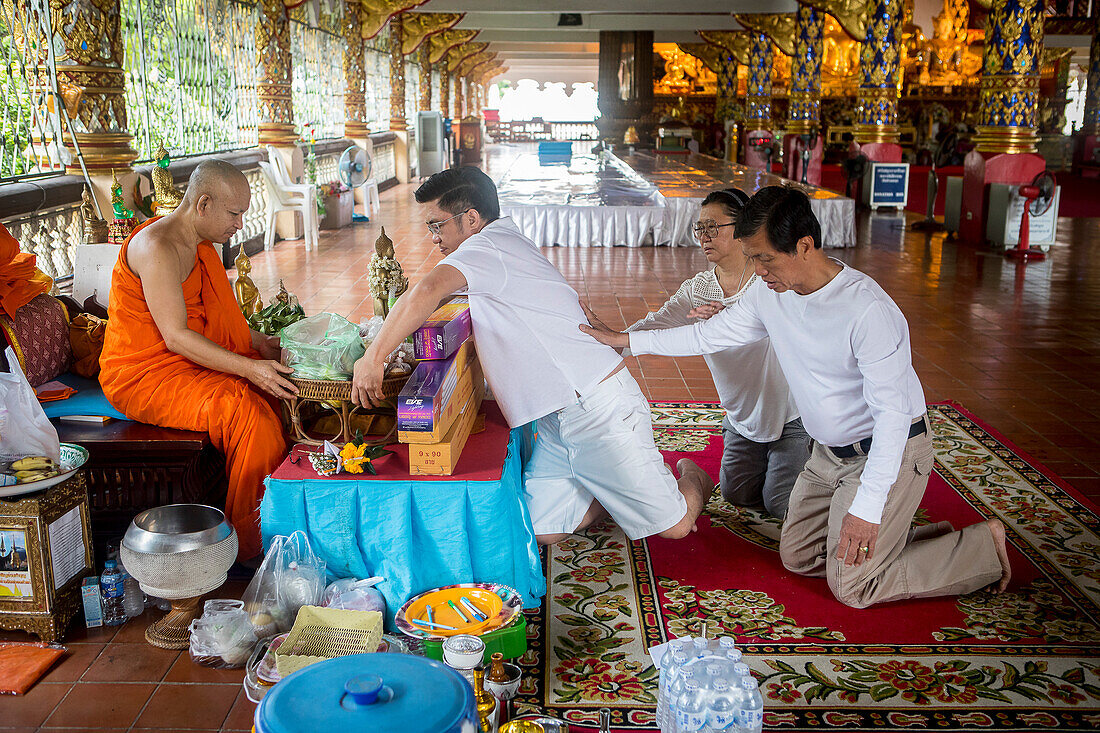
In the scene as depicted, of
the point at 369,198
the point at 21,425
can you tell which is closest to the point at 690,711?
the point at 21,425

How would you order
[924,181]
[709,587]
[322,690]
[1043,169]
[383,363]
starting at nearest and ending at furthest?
[322,690] → [383,363] → [709,587] → [1043,169] → [924,181]

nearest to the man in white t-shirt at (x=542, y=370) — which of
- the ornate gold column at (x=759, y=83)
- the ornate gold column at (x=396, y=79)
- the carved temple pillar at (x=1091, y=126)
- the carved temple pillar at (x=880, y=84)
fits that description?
the carved temple pillar at (x=880, y=84)

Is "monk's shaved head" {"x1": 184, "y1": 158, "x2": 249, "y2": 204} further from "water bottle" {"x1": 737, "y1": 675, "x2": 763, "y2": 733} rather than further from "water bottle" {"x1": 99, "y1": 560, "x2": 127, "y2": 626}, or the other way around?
"water bottle" {"x1": 737, "y1": 675, "x2": 763, "y2": 733}

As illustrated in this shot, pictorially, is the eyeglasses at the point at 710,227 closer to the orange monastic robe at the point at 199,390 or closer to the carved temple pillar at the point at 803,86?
the orange monastic robe at the point at 199,390

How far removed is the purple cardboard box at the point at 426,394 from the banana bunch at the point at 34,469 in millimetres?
965

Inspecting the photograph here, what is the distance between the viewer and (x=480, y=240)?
252 cm

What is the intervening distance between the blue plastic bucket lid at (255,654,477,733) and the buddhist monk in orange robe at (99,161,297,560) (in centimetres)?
131

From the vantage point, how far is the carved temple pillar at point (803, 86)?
15.8 m

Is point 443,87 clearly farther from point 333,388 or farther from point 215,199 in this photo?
point 333,388

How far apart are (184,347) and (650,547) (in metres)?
1.61

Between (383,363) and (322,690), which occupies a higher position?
(383,363)

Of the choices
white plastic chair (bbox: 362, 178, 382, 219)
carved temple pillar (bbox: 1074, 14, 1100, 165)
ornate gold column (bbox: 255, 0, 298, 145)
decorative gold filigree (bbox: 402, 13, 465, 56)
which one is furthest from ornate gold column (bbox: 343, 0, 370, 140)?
carved temple pillar (bbox: 1074, 14, 1100, 165)

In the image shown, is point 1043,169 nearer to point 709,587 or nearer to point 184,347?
point 709,587

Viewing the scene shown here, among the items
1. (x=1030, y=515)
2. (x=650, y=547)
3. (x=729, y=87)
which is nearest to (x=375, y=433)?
(x=650, y=547)
